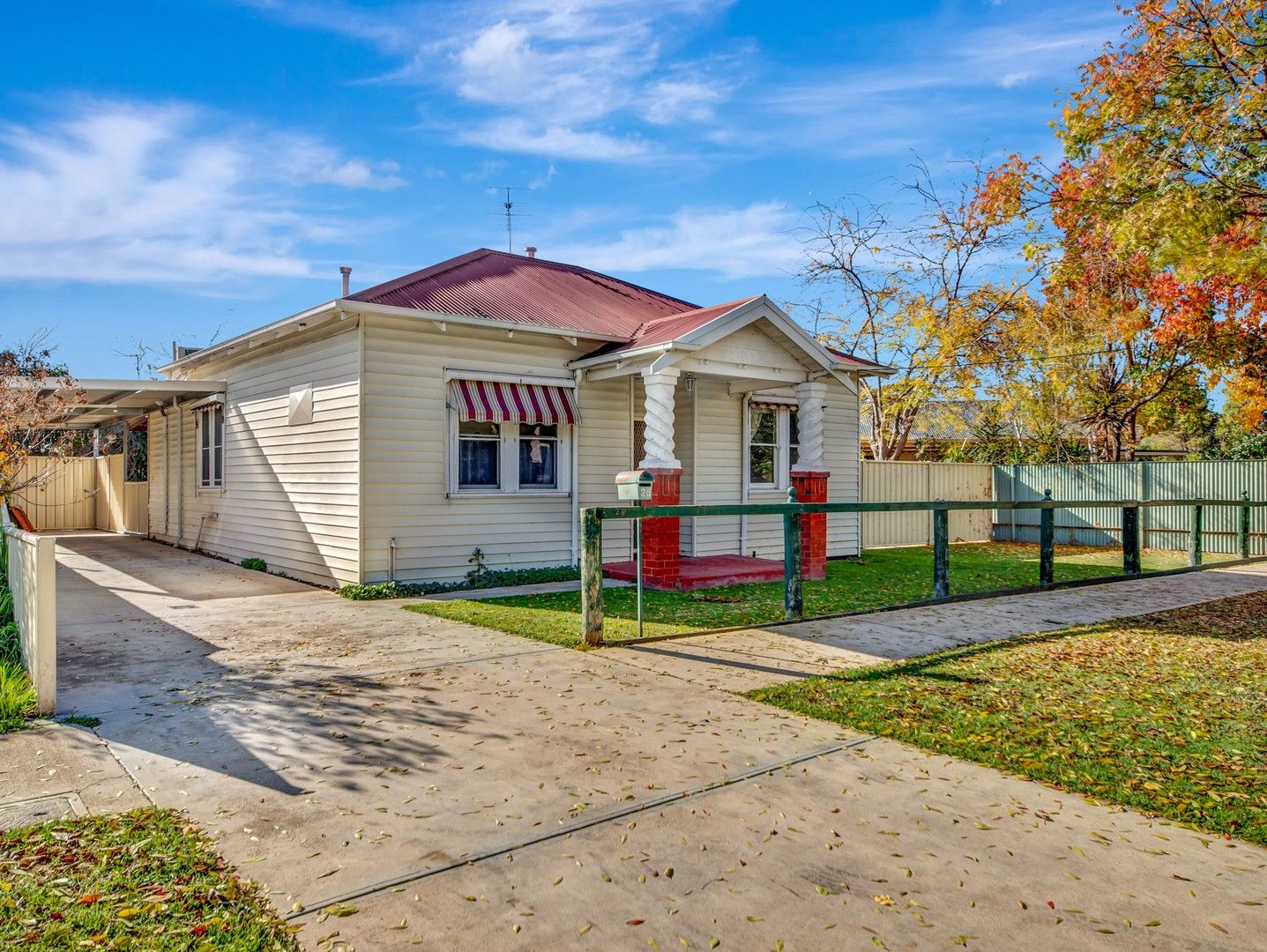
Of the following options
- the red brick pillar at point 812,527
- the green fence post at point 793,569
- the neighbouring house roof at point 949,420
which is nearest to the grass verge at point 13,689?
the green fence post at point 793,569

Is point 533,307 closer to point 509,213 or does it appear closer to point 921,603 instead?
point 509,213

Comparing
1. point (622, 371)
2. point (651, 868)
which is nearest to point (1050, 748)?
point (651, 868)

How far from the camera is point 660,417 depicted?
10211mm

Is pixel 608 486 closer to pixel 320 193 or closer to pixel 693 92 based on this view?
pixel 693 92

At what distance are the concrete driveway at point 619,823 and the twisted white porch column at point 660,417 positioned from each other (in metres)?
4.74

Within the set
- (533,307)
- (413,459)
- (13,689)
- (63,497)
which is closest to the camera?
(13,689)

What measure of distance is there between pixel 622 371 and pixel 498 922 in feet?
28.9

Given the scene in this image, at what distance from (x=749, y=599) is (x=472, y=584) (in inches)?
141

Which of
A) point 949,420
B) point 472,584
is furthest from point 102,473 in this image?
point 949,420

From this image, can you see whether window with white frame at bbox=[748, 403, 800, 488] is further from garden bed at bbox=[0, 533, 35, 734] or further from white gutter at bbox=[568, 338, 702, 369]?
garden bed at bbox=[0, 533, 35, 734]

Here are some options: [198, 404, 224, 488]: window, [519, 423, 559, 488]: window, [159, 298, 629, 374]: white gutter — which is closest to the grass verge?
[159, 298, 629, 374]: white gutter

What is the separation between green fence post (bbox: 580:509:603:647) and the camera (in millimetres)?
6352

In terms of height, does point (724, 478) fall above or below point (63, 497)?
above

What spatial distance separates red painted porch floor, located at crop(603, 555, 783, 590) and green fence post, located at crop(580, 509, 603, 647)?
3.59 metres
